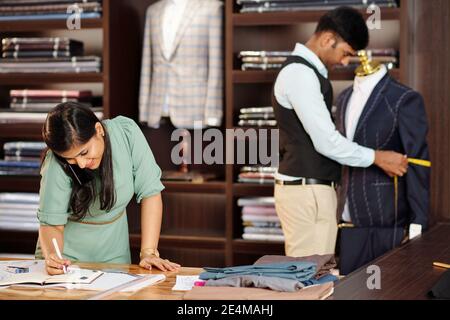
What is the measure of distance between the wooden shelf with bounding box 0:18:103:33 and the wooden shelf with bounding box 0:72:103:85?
0.28m

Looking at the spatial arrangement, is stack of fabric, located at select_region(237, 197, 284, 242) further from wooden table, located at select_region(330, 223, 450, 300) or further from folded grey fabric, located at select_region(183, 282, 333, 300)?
folded grey fabric, located at select_region(183, 282, 333, 300)

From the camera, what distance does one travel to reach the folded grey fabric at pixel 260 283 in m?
2.16

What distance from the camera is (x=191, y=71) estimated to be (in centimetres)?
474

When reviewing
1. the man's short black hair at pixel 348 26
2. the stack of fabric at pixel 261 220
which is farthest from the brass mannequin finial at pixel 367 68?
the stack of fabric at pixel 261 220

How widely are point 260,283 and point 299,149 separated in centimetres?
150

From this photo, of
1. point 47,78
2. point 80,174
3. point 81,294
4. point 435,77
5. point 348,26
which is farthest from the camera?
point 47,78

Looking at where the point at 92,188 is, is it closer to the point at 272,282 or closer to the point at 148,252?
the point at 148,252

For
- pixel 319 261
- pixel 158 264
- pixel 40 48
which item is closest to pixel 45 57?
pixel 40 48

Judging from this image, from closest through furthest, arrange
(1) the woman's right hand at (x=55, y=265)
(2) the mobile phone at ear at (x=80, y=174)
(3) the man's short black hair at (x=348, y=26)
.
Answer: (1) the woman's right hand at (x=55, y=265) → (2) the mobile phone at ear at (x=80, y=174) → (3) the man's short black hair at (x=348, y=26)

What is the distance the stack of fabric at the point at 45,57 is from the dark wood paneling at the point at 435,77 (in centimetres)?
187

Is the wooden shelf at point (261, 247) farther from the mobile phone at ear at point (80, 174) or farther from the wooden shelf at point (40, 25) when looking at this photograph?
the mobile phone at ear at point (80, 174)

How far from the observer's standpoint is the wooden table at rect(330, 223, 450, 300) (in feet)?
7.14
